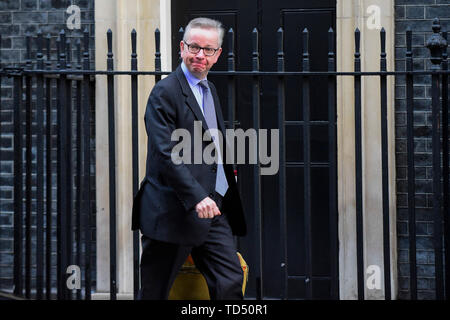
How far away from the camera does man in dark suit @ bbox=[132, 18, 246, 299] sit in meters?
4.25

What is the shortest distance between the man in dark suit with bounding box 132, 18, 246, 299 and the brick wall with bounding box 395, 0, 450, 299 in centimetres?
240

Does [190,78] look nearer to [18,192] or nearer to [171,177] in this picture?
[171,177]

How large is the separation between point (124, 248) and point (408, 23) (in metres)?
2.83

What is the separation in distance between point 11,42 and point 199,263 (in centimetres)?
344

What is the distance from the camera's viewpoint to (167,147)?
4.15 metres

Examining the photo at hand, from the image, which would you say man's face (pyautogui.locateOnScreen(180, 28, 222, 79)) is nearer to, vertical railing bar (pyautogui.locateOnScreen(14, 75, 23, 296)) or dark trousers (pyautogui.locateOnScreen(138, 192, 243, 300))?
dark trousers (pyautogui.locateOnScreen(138, 192, 243, 300))

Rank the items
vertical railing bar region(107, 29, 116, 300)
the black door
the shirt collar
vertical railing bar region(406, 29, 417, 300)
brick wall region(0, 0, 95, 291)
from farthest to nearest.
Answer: brick wall region(0, 0, 95, 291) < the black door < vertical railing bar region(107, 29, 116, 300) < vertical railing bar region(406, 29, 417, 300) < the shirt collar

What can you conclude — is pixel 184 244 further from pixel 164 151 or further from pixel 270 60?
pixel 270 60

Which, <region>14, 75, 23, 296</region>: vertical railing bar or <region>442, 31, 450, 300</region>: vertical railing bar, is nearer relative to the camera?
<region>442, 31, 450, 300</region>: vertical railing bar

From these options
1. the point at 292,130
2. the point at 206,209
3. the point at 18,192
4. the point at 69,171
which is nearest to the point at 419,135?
the point at 292,130

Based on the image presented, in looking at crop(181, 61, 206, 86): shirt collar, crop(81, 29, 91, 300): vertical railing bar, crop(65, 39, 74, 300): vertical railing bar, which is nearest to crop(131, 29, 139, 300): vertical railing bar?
crop(81, 29, 91, 300): vertical railing bar

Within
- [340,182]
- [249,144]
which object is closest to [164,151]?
[249,144]

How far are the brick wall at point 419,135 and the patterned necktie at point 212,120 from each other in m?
2.38

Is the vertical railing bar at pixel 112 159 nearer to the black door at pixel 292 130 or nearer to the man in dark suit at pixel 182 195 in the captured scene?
the man in dark suit at pixel 182 195
